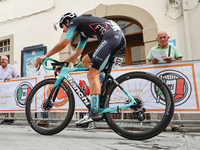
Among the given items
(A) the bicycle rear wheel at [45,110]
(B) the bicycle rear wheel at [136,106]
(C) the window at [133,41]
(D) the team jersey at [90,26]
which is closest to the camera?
(B) the bicycle rear wheel at [136,106]

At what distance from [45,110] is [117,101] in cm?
110

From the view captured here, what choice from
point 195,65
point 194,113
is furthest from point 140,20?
point 194,113

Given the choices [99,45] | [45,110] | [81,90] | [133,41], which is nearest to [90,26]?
[99,45]

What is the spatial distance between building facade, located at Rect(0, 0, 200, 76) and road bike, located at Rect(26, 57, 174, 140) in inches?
137

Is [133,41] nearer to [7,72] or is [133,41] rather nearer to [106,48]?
[7,72]

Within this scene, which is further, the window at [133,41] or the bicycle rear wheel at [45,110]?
the window at [133,41]

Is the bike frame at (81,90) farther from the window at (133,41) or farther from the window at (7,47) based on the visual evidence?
the window at (7,47)

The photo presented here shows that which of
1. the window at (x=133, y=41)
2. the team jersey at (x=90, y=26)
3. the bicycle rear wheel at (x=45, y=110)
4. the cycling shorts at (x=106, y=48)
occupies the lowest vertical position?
the bicycle rear wheel at (x=45, y=110)

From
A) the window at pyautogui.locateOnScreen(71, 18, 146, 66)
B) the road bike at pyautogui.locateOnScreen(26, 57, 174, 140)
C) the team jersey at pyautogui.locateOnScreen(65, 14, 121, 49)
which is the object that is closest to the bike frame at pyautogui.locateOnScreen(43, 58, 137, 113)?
the road bike at pyautogui.locateOnScreen(26, 57, 174, 140)

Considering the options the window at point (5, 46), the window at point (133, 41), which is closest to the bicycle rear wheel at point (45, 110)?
the window at point (133, 41)

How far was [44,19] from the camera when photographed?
7.77 metres

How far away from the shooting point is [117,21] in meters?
6.74

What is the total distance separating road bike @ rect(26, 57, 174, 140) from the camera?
2055 millimetres

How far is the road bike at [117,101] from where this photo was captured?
80.9 inches
